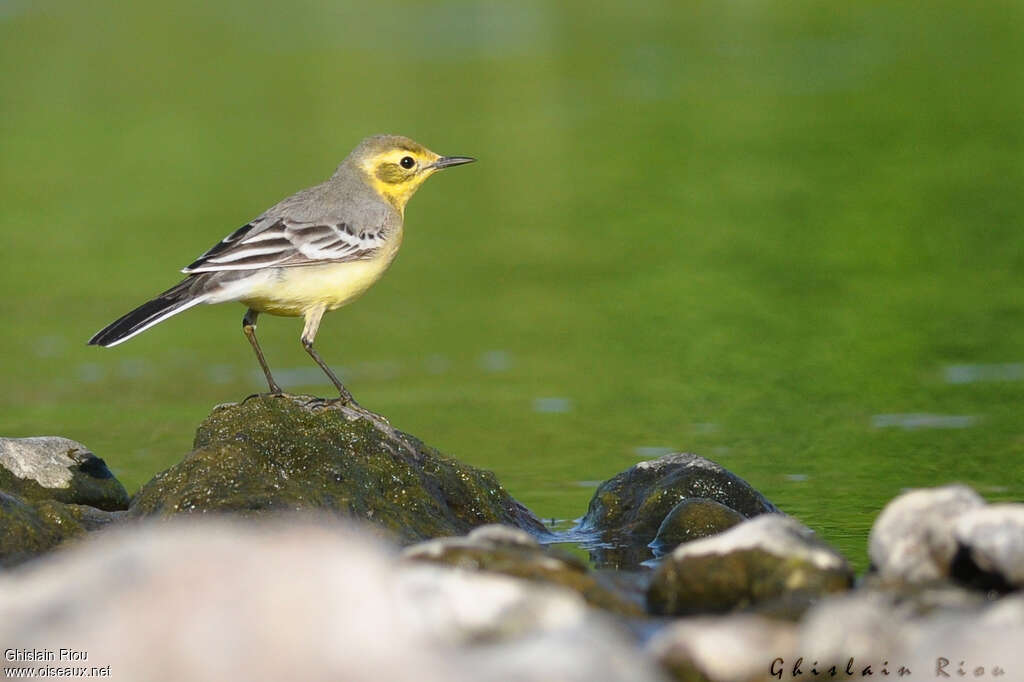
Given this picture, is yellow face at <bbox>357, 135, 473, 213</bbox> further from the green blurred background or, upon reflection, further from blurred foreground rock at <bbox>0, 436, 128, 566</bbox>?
blurred foreground rock at <bbox>0, 436, 128, 566</bbox>

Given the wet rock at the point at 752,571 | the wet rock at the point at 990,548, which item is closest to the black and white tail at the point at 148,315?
the wet rock at the point at 752,571

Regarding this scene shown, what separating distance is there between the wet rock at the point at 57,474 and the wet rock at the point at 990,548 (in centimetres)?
574

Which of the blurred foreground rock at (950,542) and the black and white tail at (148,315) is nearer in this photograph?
the blurred foreground rock at (950,542)

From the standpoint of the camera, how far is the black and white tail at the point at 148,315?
970cm

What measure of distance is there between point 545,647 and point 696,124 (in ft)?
80.9

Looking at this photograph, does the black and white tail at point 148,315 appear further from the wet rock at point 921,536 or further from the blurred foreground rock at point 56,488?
the wet rock at point 921,536

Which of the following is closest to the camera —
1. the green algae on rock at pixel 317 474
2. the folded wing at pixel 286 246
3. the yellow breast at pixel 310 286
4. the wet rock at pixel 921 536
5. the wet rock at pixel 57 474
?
the wet rock at pixel 921 536

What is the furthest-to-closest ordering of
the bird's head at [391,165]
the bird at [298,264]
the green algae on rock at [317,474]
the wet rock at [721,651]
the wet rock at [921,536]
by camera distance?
Answer: 1. the bird's head at [391,165]
2. the bird at [298,264]
3. the green algae on rock at [317,474]
4. the wet rock at [921,536]
5. the wet rock at [721,651]

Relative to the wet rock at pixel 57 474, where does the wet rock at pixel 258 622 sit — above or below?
above

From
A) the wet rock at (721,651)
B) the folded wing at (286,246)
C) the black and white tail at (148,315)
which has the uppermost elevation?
the folded wing at (286,246)

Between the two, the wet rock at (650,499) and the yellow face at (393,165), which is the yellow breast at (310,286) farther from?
the wet rock at (650,499)

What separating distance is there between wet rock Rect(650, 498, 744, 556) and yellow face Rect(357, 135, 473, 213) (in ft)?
9.88

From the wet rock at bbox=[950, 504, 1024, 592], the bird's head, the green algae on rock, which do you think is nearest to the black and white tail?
the green algae on rock

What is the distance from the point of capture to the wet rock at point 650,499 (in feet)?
33.3
